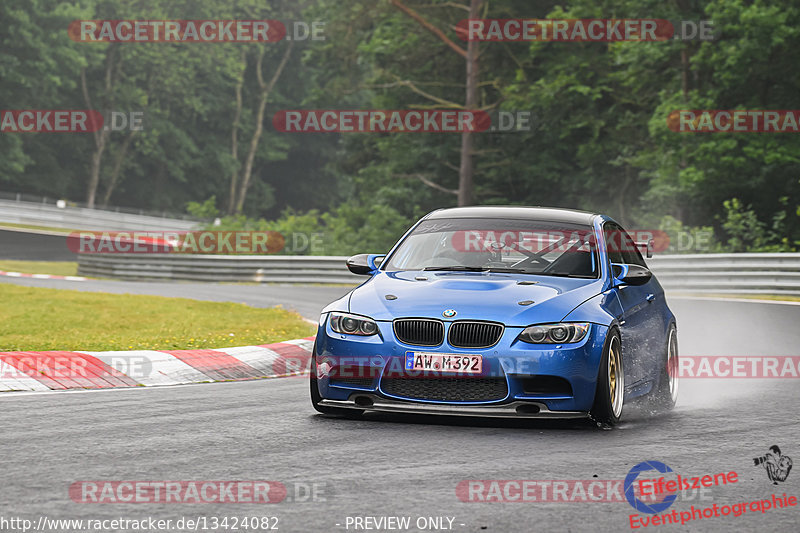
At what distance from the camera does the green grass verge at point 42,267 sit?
3608 cm

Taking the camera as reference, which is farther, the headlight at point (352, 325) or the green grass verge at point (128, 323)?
the green grass verge at point (128, 323)

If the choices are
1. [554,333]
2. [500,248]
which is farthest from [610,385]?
[500,248]

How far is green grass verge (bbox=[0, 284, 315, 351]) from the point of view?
42.3 ft

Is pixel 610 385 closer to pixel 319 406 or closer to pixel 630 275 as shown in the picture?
pixel 630 275

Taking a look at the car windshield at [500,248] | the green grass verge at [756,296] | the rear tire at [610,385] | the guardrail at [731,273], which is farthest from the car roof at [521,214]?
the guardrail at [731,273]

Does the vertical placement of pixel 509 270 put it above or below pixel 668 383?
above

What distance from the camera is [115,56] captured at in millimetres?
82062

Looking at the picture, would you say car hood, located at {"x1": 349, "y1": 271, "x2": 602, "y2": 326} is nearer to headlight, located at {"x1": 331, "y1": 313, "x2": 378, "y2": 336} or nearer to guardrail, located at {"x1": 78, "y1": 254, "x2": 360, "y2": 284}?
headlight, located at {"x1": 331, "y1": 313, "x2": 378, "y2": 336}

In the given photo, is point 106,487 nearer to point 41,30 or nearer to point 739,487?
point 739,487

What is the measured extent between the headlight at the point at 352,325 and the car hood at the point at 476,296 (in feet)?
0.15

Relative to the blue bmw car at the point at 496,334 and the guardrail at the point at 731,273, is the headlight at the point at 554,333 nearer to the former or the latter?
the blue bmw car at the point at 496,334

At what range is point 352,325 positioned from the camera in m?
8.05

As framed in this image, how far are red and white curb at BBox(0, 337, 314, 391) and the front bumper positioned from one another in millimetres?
3238

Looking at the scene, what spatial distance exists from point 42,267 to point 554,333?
110 ft
